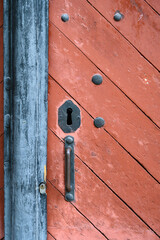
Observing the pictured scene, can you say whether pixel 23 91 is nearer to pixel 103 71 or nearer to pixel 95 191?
pixel 103 71

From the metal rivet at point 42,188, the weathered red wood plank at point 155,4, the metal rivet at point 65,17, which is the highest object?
the metal rivet at point 65,17

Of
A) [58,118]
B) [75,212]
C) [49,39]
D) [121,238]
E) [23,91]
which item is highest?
[49,39]

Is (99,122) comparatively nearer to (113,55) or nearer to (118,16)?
(113,55)

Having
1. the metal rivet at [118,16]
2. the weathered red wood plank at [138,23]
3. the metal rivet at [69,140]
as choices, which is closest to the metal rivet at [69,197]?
the metal rivet at [69,140]

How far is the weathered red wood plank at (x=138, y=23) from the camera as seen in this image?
2.65 ft

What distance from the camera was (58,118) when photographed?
853 mm

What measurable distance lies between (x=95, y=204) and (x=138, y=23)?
2.41 ft

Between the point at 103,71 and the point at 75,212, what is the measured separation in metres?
0.58

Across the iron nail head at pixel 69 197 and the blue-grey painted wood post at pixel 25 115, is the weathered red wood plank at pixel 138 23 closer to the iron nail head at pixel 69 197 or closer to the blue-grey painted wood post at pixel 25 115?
the blue-grey painted wood post at pixel 25 115

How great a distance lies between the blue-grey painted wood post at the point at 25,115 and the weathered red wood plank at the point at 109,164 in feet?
0.18

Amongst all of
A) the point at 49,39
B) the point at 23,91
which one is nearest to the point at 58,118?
the point at 23,91

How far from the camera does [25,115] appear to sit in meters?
0.80

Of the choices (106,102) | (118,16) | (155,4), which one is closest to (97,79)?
(106,102)

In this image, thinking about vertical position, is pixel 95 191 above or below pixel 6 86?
below
